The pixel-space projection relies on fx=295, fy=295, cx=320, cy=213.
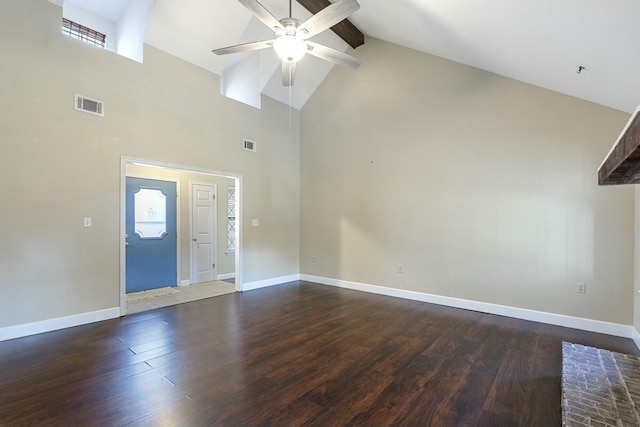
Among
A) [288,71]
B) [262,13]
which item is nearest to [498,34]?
[288,71]

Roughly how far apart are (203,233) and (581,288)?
250 inches

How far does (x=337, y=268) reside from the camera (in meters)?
5.86

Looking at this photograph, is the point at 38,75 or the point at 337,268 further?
the point at 337,268

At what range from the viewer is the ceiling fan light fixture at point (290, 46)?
2.87m

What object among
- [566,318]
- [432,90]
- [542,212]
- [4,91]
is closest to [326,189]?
[432,90]

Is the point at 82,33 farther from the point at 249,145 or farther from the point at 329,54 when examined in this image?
the point at 329,54

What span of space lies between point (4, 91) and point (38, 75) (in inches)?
14.7

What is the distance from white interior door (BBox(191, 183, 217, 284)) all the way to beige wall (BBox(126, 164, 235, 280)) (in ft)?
0.26

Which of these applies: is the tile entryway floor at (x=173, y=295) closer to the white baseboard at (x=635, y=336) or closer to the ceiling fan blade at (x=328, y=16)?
the ceiling fan blade at (x=328, y=16)

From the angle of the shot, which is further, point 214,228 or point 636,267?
point 214,228

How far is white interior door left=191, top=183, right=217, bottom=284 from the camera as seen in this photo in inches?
245

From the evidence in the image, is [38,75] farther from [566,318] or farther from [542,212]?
[566,318]

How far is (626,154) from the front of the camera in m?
0.82

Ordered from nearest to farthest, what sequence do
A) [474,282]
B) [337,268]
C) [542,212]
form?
[542,212], [474,282], [337,268]
